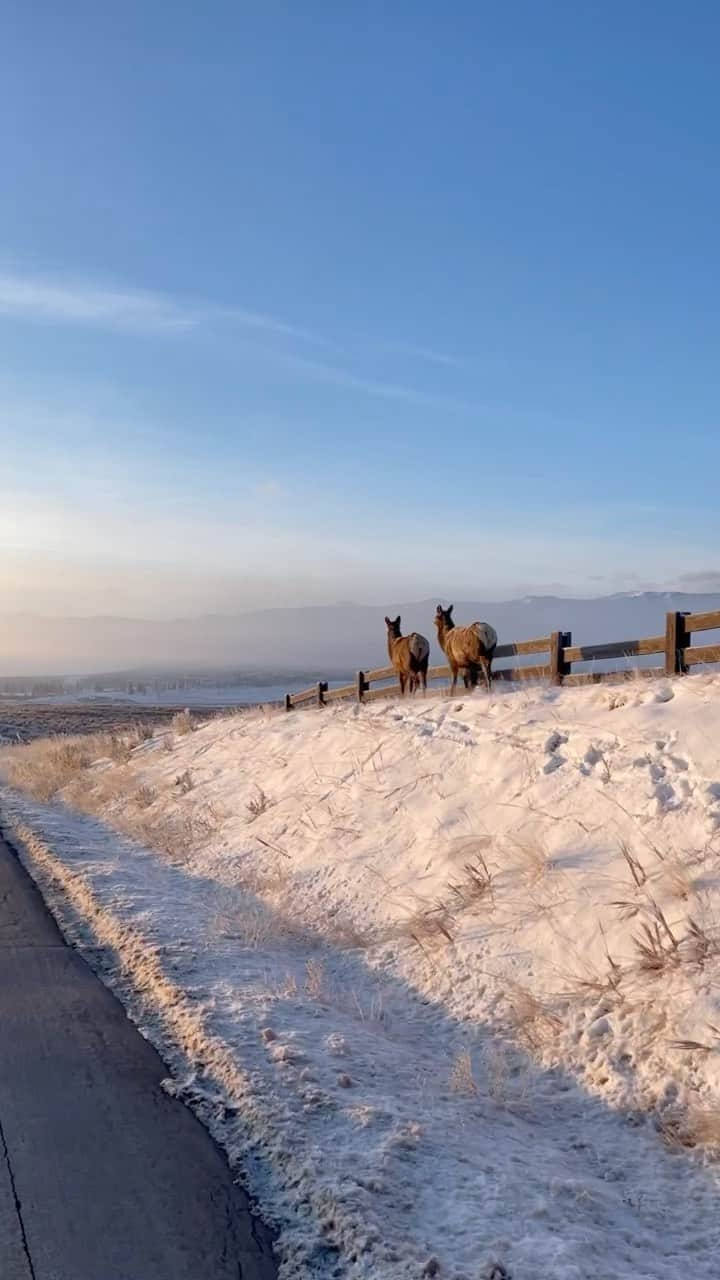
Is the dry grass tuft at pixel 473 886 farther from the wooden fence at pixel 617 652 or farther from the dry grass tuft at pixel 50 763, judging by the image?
the dry grass tuft at pixel 50 763

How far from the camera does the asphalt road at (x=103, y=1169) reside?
3914mm

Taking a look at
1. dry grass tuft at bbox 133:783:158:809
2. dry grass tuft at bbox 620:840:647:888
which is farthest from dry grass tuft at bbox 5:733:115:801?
dry grass tuft at bbox 620:840:647:888

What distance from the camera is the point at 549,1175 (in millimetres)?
4820

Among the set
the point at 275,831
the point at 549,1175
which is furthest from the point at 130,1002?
the point at 275,831

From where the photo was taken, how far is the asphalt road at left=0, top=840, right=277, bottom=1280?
3.91 metres

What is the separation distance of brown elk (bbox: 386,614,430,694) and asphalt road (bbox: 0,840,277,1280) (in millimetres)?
15143

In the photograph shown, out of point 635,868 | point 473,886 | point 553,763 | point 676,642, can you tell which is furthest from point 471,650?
point 635,868

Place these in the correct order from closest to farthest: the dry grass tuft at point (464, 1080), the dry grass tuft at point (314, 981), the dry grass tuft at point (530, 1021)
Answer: the dry grass tuft at point (464, 1080), the dry grass tuft at point (530, 1021), the dry grass tuft at point (314, 981)

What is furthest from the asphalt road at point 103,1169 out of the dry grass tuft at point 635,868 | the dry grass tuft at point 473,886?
the dry grass tuft at point 635,868

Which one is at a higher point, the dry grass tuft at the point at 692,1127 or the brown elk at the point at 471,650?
the brown elk at the point at 471,650

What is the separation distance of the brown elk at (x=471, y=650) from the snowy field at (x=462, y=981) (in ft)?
15.3

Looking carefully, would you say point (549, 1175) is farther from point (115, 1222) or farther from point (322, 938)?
point (322, 938)

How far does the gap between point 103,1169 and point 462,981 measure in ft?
12.0

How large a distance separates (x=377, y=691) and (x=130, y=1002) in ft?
51.0
